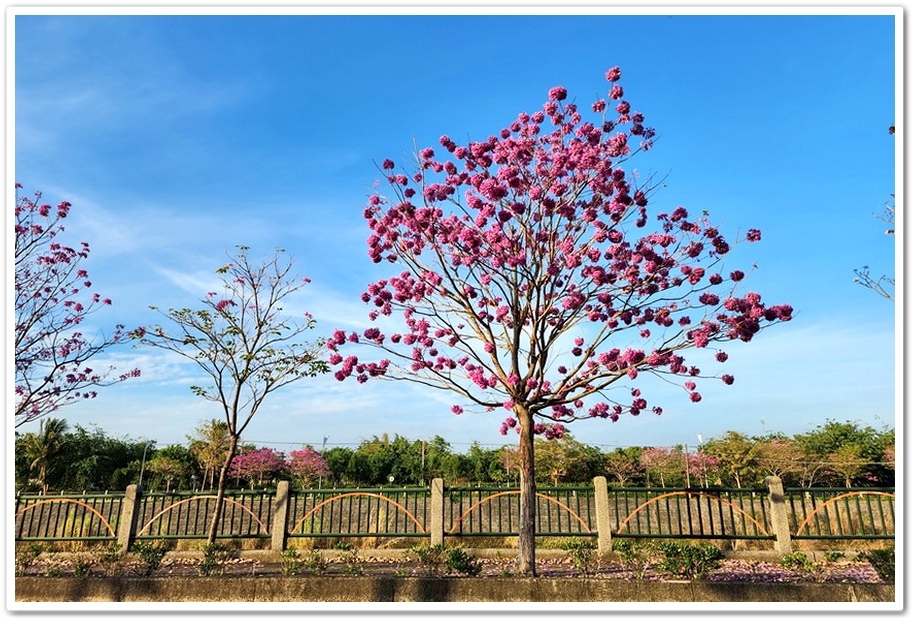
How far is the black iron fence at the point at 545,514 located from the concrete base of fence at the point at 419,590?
4.59 metres

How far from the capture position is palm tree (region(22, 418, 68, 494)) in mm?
25452

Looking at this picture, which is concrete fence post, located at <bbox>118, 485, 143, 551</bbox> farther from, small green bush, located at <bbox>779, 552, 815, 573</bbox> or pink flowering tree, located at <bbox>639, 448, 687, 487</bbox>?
pink flowering tree, located at <bbox>639, 448, 687, 487</bbox>

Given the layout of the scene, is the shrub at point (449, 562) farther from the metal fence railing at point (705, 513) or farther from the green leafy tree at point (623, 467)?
the green leafy tree at point (623, 467)

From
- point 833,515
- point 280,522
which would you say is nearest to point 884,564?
point 833,515

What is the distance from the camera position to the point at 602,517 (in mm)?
10492

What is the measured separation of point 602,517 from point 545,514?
4.83 ft

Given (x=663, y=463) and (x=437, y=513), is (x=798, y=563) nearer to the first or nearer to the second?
(x=437, y=513)

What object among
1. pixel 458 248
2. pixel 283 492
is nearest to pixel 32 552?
pixel 283 492

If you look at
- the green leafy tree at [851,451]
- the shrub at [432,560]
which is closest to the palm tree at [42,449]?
the shrub at [432,560]

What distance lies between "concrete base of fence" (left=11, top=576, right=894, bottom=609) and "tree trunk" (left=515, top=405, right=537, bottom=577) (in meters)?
1.27

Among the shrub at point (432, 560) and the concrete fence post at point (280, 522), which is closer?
the shrub at point (432, 560)

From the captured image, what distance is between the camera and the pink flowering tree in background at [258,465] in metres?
27.2
